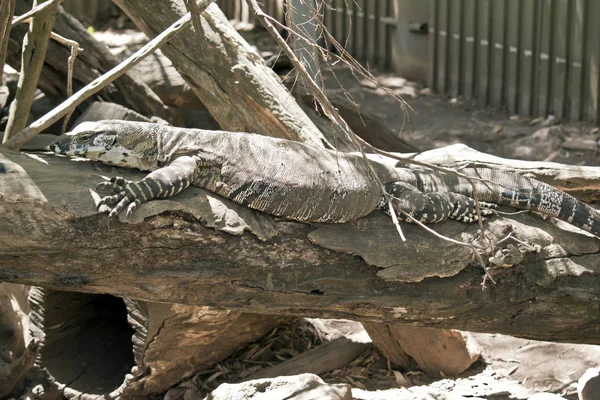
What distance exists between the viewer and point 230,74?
6004 mm

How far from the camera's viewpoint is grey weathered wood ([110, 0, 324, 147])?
19.6 ft

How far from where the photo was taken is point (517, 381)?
5.82m

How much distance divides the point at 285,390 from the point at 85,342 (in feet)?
7.05

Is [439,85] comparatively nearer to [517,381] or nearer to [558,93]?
[558,93]

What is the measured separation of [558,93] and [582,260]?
17.0 feet

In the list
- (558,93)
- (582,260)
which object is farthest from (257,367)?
(558,93)

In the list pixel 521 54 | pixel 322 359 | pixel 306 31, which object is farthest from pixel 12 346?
pixel 521 54

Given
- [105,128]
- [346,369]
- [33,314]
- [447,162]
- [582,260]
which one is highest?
[105,128]

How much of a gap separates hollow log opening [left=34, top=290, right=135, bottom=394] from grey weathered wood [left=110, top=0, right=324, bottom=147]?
6.28 ft

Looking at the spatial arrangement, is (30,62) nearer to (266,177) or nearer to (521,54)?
(266,177)

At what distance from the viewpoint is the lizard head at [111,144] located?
4.47 m

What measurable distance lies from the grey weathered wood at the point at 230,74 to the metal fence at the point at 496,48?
9.08 feet

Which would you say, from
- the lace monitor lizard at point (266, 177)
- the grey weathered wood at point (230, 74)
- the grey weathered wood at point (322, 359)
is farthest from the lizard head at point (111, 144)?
the grey weathered wood at point (322, 359)

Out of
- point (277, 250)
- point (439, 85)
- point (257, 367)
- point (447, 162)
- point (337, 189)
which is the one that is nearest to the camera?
point (277, 250)
